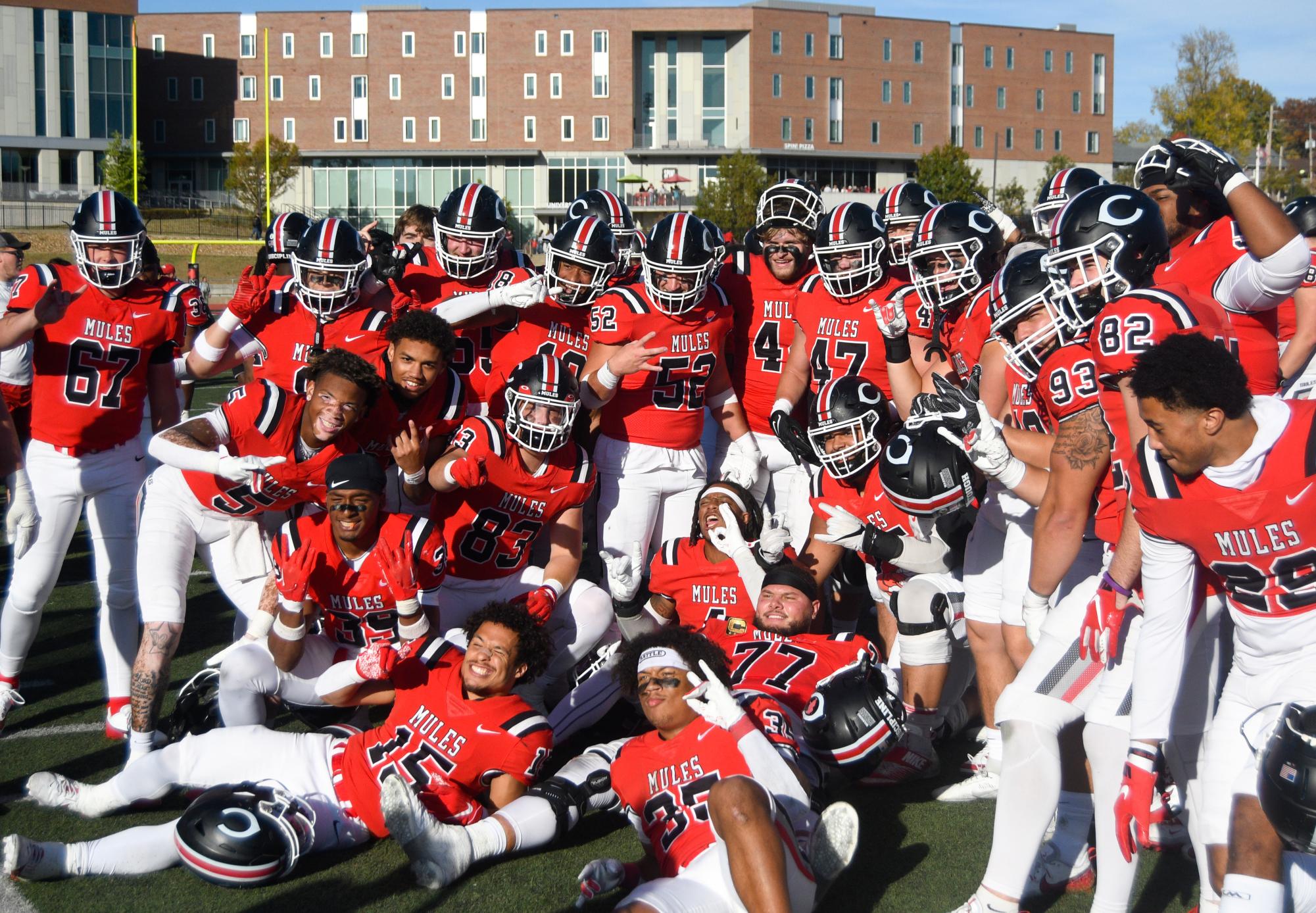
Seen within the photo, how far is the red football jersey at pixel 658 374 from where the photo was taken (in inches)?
247

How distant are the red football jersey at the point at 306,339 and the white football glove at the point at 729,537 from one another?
194 centimetres

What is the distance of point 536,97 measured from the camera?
197 ft

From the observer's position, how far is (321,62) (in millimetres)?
60156

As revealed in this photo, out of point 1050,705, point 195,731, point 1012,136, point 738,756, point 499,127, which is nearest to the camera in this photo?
point 1050,705

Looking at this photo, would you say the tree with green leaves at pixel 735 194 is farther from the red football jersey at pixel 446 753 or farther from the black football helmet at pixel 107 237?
the red football jersey at pixel 446 753

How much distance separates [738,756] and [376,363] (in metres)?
2.98

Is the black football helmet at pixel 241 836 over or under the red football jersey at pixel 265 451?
under

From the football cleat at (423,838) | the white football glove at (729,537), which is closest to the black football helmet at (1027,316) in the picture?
the white football glove at (729,537)

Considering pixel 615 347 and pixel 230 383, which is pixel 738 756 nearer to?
pixel 615 347

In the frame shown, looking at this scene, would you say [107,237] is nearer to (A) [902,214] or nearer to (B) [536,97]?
(A) [902,214]

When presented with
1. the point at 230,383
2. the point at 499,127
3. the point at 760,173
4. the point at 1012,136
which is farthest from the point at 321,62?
the point at 230,383

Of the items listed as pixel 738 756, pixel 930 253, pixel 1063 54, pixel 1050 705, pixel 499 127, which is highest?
pixel 1063 54

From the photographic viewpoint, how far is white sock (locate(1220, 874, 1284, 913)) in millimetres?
3016

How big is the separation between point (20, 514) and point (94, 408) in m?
0.67
